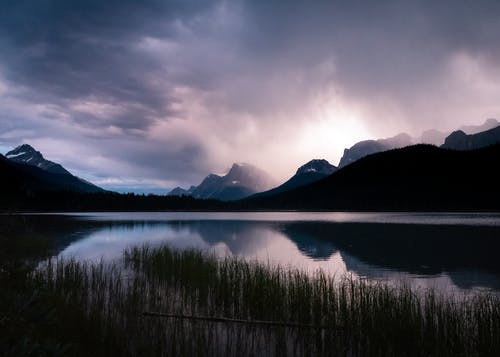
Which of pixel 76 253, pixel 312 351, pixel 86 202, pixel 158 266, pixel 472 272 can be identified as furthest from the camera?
pixel 86 202

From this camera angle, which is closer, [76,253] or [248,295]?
[248,295]

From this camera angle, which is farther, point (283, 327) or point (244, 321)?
point (283, 327)

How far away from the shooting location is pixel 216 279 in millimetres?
18125

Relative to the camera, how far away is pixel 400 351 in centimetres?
1023

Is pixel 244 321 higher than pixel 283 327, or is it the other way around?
pixel 244 321

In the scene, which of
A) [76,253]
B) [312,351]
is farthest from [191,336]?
[76,253]

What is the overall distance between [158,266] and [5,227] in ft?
48.1

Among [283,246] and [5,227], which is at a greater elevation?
[5,227]

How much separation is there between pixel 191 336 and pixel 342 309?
5422mm

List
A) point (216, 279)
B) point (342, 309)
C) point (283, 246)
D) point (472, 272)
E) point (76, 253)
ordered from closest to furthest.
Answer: point (342, 309) < point (216, 279) < point (472, 272) < point (76, 253) < point (283, 246)

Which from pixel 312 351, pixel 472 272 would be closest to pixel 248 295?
pixel 312 351

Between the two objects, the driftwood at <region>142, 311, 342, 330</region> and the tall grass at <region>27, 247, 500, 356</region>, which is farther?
the driftwood at <region>142, 311, 342, 330</region>

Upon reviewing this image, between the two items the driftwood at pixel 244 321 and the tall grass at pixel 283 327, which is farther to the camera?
the driftwood at pixel 244 321

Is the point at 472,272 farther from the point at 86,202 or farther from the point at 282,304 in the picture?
the point at 86,202
